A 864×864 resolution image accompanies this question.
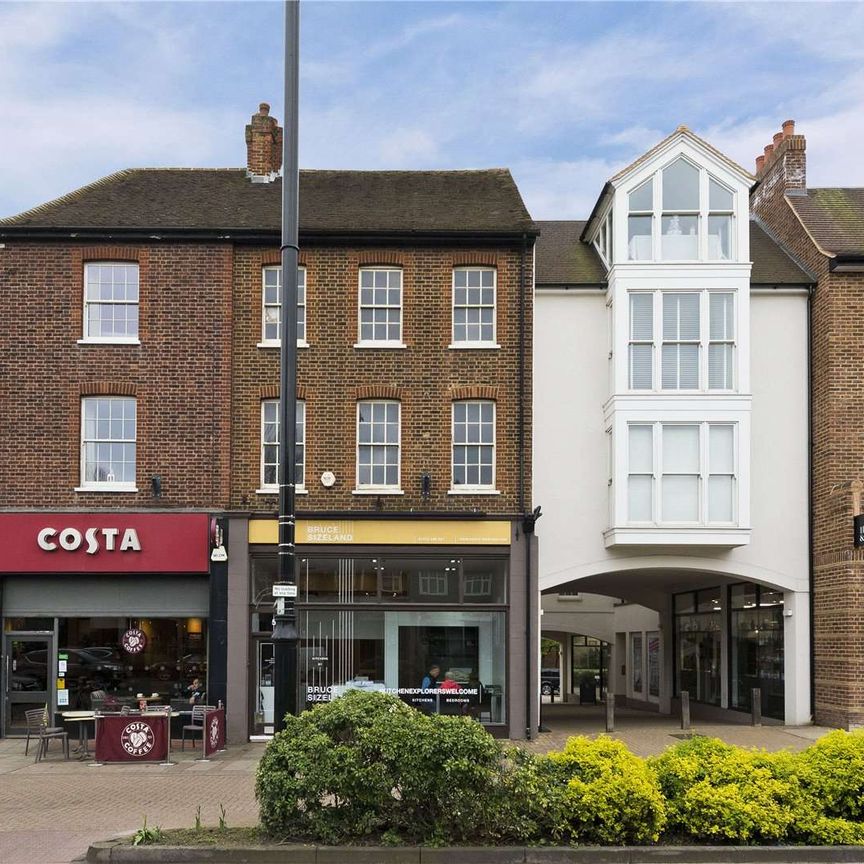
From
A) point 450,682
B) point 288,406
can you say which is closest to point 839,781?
point 288,406

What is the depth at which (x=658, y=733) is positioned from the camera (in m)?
22.3

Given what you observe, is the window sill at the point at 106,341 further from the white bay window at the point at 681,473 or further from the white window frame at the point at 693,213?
the white window frame at the point at 693,213

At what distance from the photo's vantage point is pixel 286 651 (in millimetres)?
11352

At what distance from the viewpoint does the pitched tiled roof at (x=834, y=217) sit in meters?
23.8

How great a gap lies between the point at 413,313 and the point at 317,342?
2.03 meters

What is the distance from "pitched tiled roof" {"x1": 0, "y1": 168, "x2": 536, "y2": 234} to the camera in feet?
73.6

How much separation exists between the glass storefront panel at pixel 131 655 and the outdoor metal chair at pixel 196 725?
1166 mm

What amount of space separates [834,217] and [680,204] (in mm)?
4528

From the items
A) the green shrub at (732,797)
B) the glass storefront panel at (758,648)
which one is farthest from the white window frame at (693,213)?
the green shrub at (732,797)

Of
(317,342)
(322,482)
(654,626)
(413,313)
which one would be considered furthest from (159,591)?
(654,626)

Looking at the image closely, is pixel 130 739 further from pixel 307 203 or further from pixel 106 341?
pixel 307 203

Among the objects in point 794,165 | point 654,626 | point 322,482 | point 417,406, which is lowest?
point 654,626

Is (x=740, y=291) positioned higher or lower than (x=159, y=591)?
higher

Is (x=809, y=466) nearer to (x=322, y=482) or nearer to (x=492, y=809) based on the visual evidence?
(x=322, y=482)
